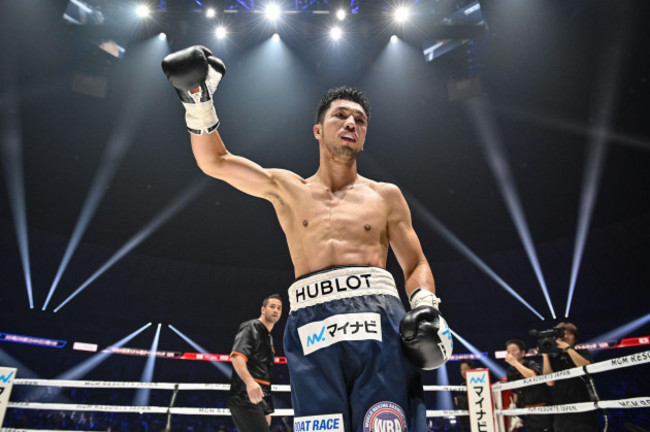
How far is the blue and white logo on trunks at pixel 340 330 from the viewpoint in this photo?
130 centimetres

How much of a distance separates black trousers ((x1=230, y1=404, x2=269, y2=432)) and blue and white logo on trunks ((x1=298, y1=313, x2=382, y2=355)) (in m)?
2.27

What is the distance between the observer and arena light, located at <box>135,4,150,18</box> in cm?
702

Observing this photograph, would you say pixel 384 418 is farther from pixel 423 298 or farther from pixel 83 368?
pixel 83 368

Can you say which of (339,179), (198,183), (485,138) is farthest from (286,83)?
(339,179)

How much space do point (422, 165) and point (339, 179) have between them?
320 inches

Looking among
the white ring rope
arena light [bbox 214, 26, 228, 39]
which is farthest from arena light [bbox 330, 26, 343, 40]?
the white ring rope

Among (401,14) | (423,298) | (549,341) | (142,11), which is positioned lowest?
(423,298)

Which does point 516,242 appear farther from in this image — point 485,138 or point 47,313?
point 47,313

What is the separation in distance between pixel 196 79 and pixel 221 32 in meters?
6.93

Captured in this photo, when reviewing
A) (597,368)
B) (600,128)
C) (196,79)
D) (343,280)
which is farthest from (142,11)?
(600,128)

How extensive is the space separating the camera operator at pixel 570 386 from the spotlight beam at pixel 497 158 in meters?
5.45

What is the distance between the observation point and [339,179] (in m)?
1.80

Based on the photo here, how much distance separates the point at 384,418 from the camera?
119 centimetres

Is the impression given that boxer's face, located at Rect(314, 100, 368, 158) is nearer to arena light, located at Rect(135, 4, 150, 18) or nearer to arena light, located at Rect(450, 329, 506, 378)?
arena light, located at Rect(135, 4, 150, 18)
